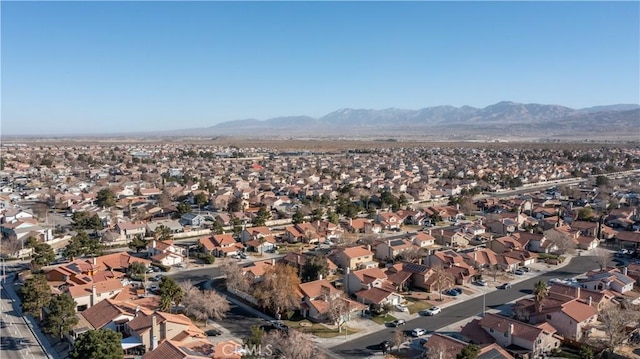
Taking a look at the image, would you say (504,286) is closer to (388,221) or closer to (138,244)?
(388,221)

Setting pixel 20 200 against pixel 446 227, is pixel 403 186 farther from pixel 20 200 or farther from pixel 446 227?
pixel 20 200

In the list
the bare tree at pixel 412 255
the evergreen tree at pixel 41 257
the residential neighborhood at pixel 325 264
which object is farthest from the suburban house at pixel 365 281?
the evergreen tree at pixel 41 257

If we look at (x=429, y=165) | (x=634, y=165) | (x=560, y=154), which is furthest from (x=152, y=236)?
(x=560, y=154)

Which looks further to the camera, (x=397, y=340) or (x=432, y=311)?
(x=432, y=311)

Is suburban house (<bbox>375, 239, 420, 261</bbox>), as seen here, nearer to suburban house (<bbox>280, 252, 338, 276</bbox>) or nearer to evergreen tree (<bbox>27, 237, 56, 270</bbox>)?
suburban house (<bbox>280, 252, 338, 276</bbox>)

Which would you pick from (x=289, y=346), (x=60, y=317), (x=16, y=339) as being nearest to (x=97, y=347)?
(x=60, y=317)

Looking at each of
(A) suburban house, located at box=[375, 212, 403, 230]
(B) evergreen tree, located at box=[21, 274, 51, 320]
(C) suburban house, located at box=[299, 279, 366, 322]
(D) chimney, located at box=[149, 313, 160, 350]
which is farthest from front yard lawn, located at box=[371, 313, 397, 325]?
(A) suburban house, located at box=[375, 212, 403, 230]
